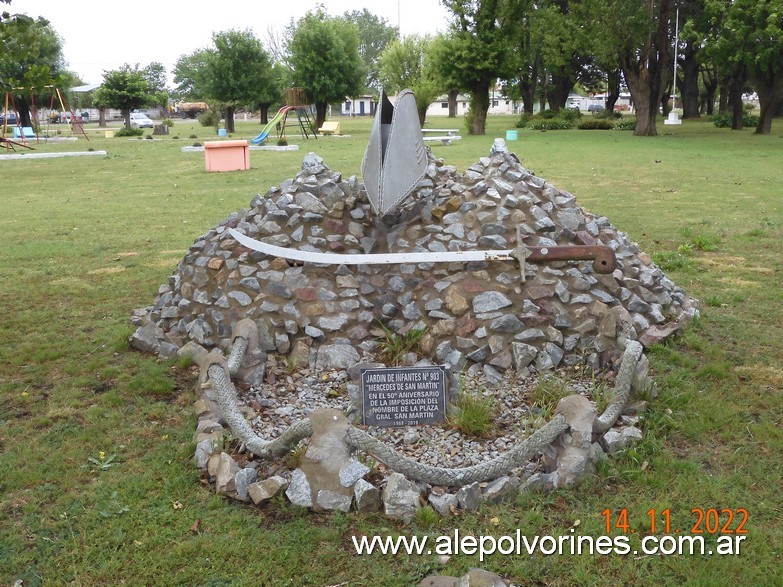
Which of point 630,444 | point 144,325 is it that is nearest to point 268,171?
point 144,325

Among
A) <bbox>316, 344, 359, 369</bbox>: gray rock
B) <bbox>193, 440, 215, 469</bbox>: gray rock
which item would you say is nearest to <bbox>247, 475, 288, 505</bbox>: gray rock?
<bbox>193, 440, 215, 469</bbox>: gray rock

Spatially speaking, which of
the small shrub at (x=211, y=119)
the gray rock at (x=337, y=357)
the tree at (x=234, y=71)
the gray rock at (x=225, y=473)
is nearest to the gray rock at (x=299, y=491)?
the gray rock at (x=225, y=473)

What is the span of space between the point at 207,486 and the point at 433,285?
2158 millimetres

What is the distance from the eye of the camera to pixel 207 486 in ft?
12.2

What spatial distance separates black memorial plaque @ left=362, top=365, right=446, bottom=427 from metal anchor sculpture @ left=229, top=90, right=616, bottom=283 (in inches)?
41.0

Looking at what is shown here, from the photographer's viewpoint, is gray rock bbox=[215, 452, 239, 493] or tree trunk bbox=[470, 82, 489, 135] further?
tree trunk bbox=[470, 82, 489, 135]

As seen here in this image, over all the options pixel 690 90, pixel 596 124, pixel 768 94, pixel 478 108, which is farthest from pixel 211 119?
pixel 768 94

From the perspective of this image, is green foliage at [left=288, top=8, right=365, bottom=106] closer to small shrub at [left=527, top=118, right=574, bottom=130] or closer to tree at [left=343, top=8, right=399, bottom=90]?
small shrub at [left=527, top=118, right=574, bottom=130]

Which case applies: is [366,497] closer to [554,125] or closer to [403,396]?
[403,396]

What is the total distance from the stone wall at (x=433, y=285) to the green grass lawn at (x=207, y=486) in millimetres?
426

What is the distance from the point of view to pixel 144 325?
5867 millimetres

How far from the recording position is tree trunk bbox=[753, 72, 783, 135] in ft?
85.3

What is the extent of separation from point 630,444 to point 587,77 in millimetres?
49479

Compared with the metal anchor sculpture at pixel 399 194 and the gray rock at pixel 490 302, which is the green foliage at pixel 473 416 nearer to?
the gray rock at pixel 490 302
